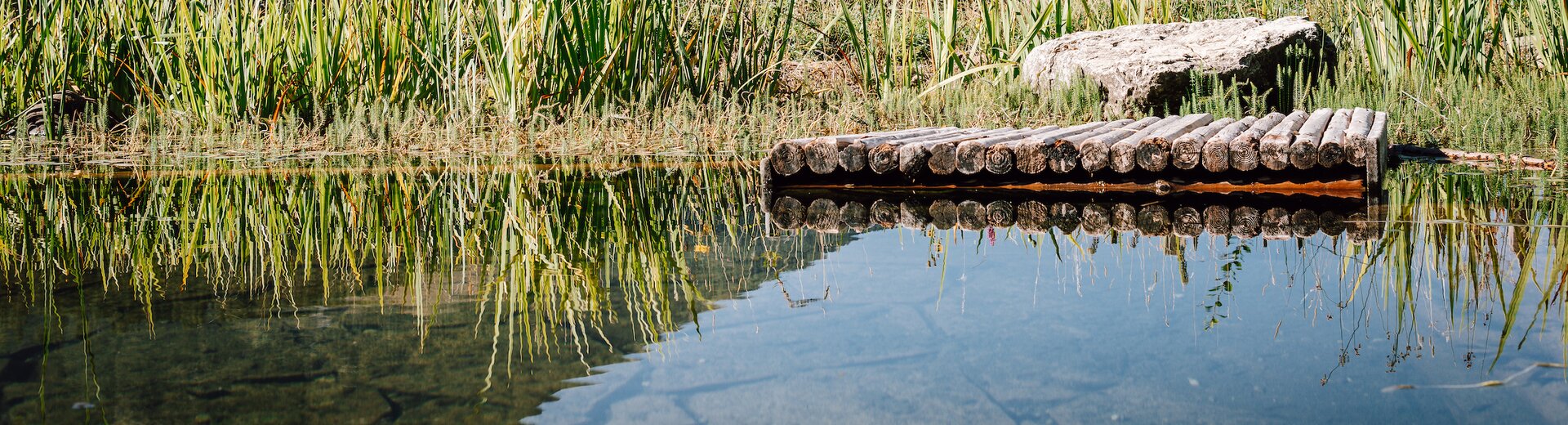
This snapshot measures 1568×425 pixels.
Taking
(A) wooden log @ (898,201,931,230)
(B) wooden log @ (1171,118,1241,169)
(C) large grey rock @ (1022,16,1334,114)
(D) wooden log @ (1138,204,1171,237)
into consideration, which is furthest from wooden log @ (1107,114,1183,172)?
(C) large grey rock @ (1022,16,1334,114)

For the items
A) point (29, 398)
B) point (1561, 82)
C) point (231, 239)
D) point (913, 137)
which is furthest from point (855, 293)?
point (1561, 82)

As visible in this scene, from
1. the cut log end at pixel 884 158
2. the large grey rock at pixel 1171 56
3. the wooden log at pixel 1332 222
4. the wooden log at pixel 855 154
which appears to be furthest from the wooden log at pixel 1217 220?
the large grey rock at pixel 1171 56

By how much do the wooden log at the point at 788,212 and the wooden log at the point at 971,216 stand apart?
523 millimetres

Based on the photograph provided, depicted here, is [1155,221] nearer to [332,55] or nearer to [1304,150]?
[1304,150]

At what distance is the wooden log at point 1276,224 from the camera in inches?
139

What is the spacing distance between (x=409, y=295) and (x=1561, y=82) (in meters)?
6.77

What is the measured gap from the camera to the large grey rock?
26.2 feet

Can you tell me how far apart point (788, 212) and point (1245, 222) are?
4.97 feet

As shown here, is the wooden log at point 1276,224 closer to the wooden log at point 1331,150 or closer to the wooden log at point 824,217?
the wooden log at point 1331,150

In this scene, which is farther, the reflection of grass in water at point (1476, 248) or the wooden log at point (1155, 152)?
the wooden log at point (1155, 152)

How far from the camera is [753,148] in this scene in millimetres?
7371

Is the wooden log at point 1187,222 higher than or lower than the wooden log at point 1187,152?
lower

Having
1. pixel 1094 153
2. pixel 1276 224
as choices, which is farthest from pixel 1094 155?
pixel 1276 224

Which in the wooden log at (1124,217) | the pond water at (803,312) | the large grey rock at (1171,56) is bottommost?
the pond water at (803,312)
